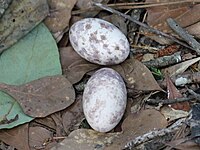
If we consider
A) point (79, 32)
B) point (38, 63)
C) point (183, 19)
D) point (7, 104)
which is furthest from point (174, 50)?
point (7, 104)

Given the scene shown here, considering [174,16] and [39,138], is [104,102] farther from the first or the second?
[174,16]

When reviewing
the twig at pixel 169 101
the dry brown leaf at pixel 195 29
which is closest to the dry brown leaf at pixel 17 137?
the twig at pixel 169 101

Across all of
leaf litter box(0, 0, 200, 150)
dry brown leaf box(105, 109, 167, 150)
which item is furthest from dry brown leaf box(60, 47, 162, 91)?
dry brown leaf box(105, 109, 167, 150)

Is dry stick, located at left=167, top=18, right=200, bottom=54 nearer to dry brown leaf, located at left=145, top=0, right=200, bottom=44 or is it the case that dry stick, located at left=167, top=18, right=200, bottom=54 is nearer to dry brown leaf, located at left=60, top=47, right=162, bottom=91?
dry brown leaf, located at left=145, top=0, right=200, bottom=44

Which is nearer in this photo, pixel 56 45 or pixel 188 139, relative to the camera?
pixel 188 139

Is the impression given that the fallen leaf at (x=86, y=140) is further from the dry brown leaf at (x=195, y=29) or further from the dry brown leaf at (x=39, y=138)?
the dry brown leaf at (x=195, y=29)

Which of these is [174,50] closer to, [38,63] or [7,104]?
[38,63]
